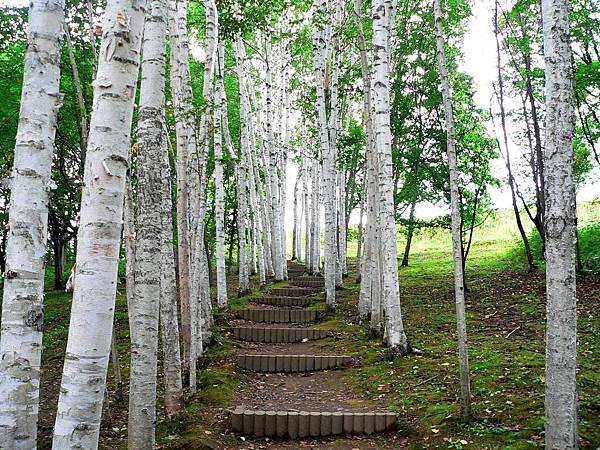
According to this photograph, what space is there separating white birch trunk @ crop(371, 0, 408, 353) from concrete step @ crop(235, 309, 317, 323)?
4.17 meters

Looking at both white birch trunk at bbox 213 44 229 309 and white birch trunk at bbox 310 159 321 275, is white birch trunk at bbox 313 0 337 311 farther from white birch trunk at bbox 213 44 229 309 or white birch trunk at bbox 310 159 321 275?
white birch trunk at bbox 310 159 321 275

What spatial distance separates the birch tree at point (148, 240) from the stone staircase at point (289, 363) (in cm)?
203

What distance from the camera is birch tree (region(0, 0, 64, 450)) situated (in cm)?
307

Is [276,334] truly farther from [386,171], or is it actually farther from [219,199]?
[386,171]

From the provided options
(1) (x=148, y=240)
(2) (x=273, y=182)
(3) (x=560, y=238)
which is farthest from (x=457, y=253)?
(2) (x=273, y=182)

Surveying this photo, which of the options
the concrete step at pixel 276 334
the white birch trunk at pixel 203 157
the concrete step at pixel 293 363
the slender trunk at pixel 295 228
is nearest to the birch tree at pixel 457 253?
the white birch trunk at pixel 203 157

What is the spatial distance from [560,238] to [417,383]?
12.4ft

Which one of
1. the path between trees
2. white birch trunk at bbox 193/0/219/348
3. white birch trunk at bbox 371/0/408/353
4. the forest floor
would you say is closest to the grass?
the forest floor

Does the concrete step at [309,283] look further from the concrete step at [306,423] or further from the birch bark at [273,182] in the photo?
the concrete step at [306,423]

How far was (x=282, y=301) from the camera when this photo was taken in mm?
13734

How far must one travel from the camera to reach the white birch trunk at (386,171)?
304 inches

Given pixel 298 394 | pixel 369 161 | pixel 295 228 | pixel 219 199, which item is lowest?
pixel 298 394

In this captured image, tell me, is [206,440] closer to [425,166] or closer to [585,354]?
[585,354]

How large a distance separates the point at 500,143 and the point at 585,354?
8961mm
